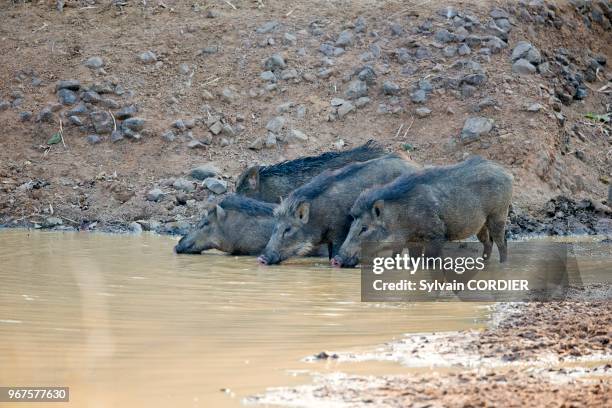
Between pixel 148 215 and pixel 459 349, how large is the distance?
27.4 ft

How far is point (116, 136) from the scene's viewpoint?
49.9ft

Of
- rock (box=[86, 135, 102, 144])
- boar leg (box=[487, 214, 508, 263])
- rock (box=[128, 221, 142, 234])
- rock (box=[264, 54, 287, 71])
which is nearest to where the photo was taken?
boar leg (box=[487, 214, 508, 263])

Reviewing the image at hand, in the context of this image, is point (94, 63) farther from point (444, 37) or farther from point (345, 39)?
point (444, 37)

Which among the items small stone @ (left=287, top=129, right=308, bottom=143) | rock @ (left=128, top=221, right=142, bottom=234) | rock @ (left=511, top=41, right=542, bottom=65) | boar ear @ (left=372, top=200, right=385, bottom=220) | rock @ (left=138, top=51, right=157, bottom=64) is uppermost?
rock @ (left=511, top=41, right=542, bottom=65)

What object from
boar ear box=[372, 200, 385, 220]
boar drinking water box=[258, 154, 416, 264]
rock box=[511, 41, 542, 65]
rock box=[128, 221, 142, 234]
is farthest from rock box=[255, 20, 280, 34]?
boar ear box=[372, 200, 385, 220]

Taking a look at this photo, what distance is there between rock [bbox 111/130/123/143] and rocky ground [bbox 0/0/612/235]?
60 mm

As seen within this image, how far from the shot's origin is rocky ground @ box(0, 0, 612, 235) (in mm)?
14055

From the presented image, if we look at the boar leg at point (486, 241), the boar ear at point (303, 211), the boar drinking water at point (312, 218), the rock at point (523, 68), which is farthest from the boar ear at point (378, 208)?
the rock at point (523, 68)

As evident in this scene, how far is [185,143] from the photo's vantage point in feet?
49.2

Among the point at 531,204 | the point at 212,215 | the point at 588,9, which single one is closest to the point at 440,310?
the point at 212,215

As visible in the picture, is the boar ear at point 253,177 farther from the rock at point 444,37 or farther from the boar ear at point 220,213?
the rock at point 444,37

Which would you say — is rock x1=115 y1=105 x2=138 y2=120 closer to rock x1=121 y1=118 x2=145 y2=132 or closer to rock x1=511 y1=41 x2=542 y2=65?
rock x1=121 y1=118 x2=145 y2=132

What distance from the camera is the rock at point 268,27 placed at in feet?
55.9

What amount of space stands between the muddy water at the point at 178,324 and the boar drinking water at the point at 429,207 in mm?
509
